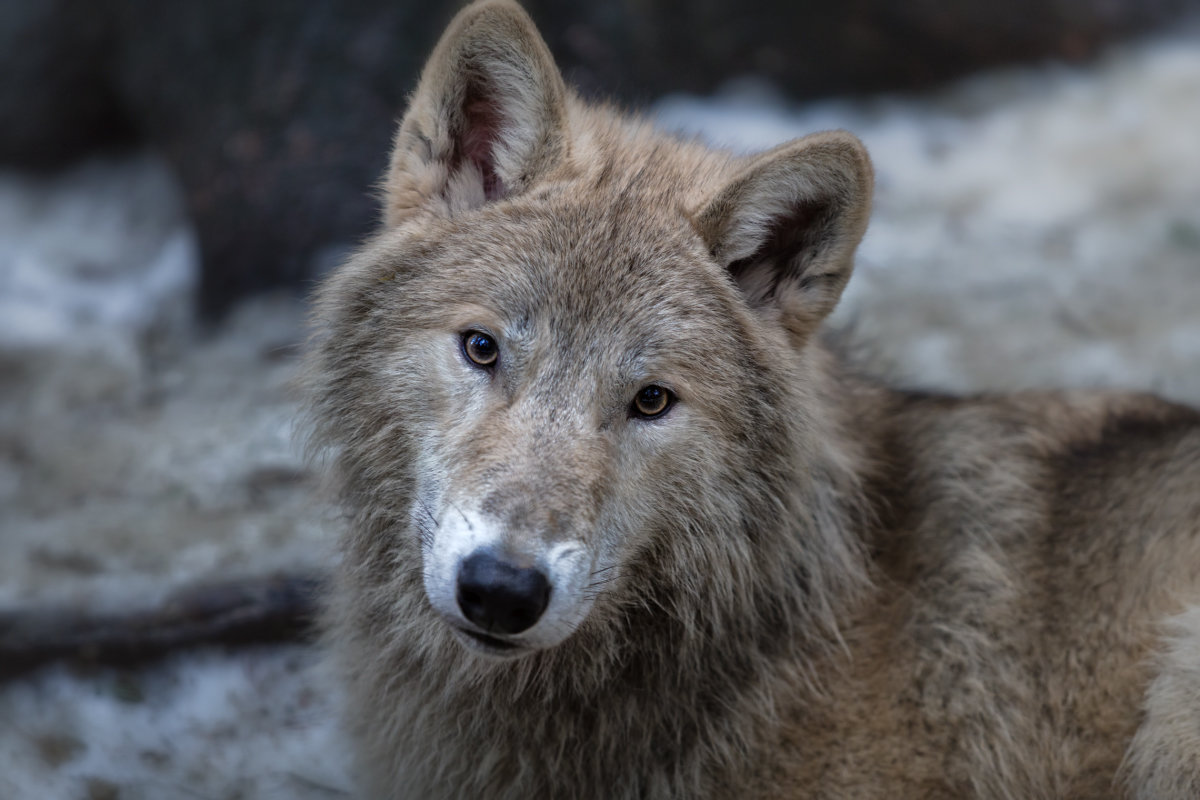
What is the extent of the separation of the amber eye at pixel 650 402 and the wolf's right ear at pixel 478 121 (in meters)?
0.77

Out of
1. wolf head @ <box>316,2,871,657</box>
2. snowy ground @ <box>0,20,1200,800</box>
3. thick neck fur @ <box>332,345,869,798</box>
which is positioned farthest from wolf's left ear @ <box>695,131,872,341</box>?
snowy ground @ <box>0,20,1200,800</box>

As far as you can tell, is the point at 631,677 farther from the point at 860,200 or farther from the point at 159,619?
the point at 159,619

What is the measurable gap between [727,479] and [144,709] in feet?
8.56

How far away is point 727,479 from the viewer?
3102mm

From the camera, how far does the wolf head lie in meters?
2.89

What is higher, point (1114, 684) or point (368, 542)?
point (1114, 684)

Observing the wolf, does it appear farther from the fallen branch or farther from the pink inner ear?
the fallen branch

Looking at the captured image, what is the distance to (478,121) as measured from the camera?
10.8 feet

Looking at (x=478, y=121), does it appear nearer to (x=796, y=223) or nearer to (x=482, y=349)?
(x=482, y=349)

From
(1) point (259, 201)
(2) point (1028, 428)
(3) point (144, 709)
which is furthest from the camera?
(1) point (259, 201)

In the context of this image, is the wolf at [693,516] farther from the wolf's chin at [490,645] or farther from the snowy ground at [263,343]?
the snowy ground at [263,343]

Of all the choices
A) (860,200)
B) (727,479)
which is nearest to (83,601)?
(727,479)

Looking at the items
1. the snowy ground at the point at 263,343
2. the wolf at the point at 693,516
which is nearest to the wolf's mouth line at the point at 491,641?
the wolf at the point at 693,516

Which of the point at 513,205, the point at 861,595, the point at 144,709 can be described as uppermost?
the point at 513,205
